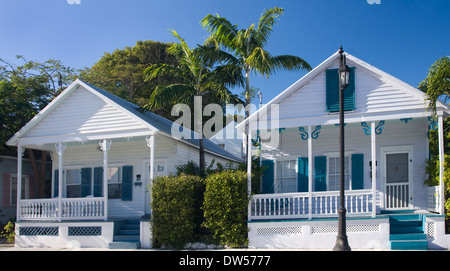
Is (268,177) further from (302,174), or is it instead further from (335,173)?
(335,173)

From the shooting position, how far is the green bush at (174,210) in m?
12.7

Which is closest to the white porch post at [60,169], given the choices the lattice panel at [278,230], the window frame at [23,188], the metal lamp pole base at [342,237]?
the window frame at [23,188]

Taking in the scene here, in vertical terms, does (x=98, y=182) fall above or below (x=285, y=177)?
below

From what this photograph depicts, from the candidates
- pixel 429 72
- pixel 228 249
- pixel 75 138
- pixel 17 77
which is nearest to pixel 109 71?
pixel 17 77

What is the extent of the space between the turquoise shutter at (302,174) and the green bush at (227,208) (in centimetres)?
278

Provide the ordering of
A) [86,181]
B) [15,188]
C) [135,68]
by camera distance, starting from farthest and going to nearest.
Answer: [135,68] → [15,188] → [86,181]

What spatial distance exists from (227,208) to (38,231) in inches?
297

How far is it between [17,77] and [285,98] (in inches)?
567

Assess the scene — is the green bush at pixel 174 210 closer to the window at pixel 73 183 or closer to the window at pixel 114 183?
the window at pixel 114 183

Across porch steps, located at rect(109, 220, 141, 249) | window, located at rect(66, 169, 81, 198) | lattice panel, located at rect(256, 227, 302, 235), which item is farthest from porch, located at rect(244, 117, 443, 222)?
window, located at rect(66, 169, 81, 198)

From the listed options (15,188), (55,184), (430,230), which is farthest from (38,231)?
(430,230)

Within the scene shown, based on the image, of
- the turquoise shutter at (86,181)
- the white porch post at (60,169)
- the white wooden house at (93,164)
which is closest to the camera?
the white wooden house at (93,164)

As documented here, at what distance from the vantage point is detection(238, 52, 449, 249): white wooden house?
11.8 m

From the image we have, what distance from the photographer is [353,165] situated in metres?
14.0
